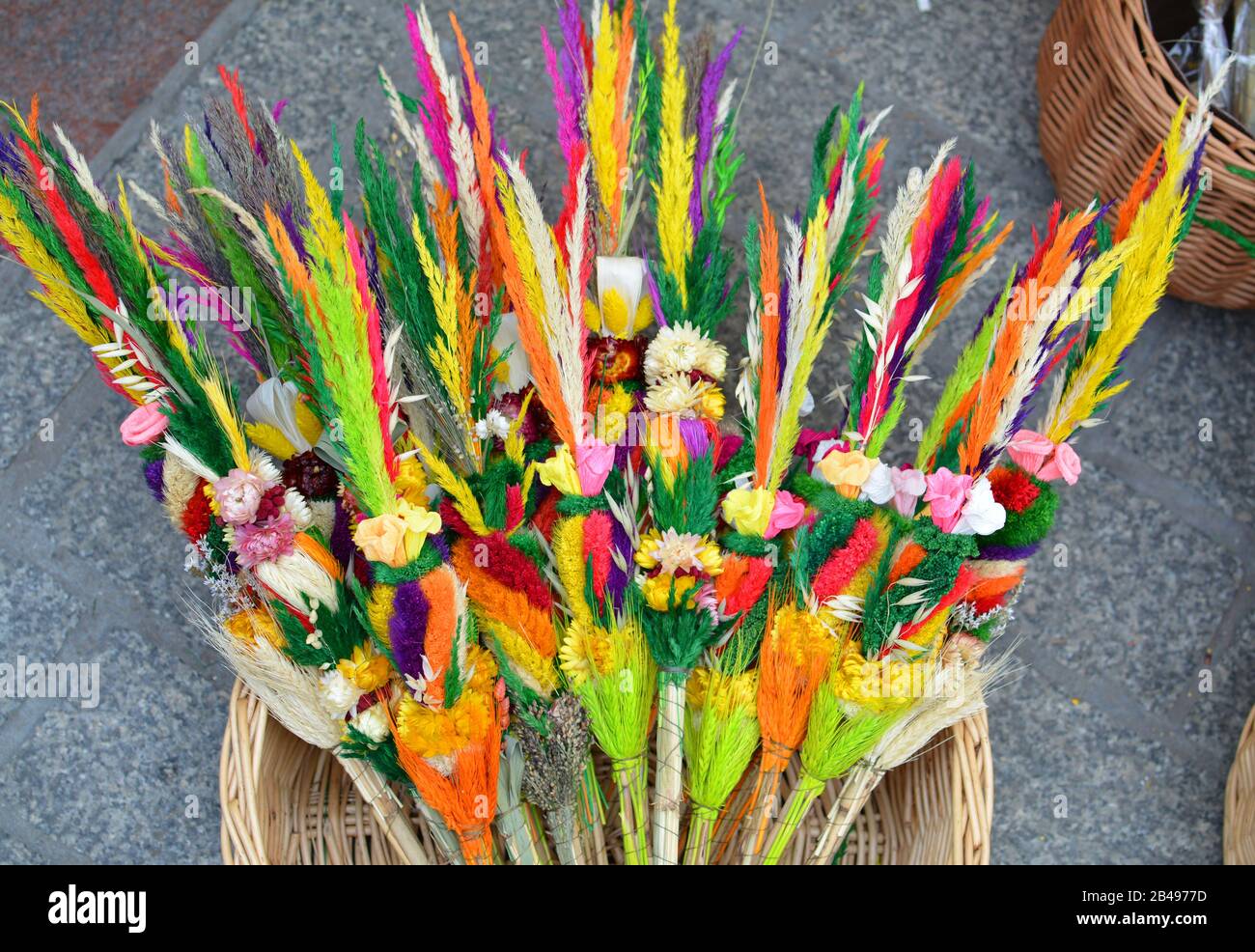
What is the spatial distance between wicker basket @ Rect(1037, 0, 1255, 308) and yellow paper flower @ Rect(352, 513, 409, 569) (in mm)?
890

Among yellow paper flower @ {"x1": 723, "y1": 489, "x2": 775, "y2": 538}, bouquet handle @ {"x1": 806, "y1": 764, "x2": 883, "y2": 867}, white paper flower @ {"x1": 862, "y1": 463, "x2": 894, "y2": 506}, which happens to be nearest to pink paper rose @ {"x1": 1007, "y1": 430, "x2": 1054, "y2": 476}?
white paper flower @ {"x1": 862, "y1": 463, "x2": 894, "y2": 506}

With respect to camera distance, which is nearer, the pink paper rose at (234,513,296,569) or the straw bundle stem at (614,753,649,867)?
the pink paper rose at (234,513,296,569)

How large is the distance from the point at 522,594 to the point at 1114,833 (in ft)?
2.90

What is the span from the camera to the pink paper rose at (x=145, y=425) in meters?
0.90

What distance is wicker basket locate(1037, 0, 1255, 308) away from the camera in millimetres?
1081

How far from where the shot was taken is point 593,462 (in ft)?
2.93

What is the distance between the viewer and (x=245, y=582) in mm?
943

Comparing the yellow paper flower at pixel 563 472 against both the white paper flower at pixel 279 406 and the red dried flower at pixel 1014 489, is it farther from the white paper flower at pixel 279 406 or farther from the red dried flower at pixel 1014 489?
the red dried flower at pixel 1014 489

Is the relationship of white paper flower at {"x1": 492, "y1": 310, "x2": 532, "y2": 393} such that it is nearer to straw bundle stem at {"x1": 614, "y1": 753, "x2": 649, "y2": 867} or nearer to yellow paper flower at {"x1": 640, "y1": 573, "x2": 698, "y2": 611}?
yellow paper flower at {"x1": 640, "y1": 573, "x2": 698, "y2": 611}

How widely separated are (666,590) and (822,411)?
515 mm

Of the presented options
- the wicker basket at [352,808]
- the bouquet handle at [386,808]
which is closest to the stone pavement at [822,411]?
the wicker basket at [352,808]

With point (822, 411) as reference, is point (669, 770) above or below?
below

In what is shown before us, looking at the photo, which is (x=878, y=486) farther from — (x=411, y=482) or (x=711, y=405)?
(x=411, y=482)

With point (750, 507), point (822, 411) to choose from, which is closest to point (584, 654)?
point (750, 507)
